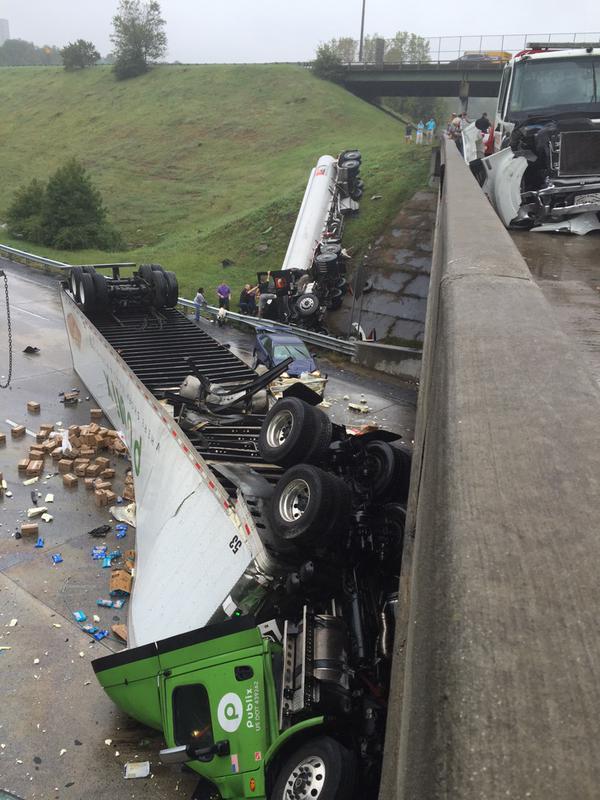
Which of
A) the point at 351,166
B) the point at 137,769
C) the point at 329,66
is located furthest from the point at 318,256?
the point at 329,66

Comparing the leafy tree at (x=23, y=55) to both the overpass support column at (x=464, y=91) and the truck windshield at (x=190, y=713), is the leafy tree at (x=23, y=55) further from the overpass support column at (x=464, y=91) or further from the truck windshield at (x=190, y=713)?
the truck windshield at (x=190, y=713)

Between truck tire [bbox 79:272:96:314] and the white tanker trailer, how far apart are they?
7267mm

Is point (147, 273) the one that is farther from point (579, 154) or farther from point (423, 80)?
point (423, 80)

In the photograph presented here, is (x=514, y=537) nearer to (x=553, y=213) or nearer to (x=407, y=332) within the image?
(x=553, y=213)

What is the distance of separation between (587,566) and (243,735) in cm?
363

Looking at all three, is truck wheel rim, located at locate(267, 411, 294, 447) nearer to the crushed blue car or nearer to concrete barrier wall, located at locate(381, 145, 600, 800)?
concrete barrier wall, located at locate(381, 145, 600, 800)

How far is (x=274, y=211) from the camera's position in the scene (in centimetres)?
3238

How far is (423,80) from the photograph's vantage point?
55000 mm

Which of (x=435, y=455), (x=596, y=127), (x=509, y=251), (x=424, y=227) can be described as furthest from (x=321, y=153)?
(x=435, y=455)

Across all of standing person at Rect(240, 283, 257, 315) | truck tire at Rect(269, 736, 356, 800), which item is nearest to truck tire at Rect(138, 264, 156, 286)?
standing person at Rect(240, 283, 257, 315)

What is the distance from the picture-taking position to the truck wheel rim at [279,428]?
6.69 m

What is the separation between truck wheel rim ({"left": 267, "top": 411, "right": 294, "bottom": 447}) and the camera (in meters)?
6.69

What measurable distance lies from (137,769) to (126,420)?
6.09 m

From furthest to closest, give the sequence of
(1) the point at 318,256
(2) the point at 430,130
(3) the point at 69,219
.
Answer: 1. (2) the point at 430,130
2. (3) the point at 69,219
3. (1) the point at 318,256
